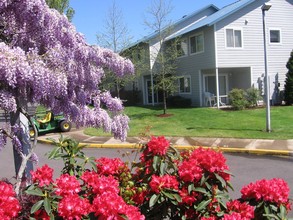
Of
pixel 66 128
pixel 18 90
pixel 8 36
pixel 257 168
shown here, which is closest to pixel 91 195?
pixel 18 90

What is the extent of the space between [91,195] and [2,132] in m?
1.35

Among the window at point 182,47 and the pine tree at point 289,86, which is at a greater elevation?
the window at point 182,47

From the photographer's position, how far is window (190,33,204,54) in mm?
25359

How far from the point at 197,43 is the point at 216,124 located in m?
10.0

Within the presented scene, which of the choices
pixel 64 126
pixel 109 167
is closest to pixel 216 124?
pixel 64 126

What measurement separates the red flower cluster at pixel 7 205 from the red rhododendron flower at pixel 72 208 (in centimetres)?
32

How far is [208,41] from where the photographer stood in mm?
24375

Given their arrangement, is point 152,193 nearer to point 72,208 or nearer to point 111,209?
point 111,209

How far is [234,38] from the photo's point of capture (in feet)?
81.0

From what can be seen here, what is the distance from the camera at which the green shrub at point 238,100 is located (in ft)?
72.9

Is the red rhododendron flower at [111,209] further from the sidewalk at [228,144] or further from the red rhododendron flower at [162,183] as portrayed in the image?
the sidewalk at [228,144]

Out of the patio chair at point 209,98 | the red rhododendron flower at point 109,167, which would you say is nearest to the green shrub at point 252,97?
the patio chair at point 209,98

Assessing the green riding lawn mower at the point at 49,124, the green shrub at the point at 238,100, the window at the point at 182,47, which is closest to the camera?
the green riding lawn mower at the point at 49,124

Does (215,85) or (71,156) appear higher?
(215,85)
